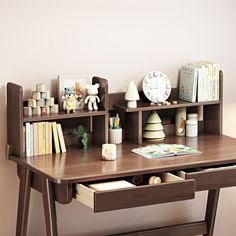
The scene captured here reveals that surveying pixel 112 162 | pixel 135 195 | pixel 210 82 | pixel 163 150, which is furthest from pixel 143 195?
pixel 210 82

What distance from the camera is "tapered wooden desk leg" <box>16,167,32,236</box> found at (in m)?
3.38

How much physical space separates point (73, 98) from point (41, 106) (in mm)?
157

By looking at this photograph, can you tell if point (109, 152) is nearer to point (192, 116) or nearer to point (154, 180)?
point (154, 180)

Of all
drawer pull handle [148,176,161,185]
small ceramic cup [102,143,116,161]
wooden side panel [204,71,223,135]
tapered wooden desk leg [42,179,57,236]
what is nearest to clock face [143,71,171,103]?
wooden side panel [204,71,223,135]

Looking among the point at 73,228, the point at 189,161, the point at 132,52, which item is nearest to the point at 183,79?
the point at 132,52

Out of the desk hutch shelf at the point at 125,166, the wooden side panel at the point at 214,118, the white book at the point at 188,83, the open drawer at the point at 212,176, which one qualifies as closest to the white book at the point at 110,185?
the desk hutch shelf at the point at 125,166

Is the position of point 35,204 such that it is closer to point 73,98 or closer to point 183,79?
point 73,98

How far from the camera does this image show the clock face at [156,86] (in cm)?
373

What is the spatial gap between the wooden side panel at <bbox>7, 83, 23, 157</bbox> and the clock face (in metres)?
0.68

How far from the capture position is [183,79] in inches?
152

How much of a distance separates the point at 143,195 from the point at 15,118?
0.71 metres

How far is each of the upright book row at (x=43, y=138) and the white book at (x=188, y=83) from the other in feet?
2.31

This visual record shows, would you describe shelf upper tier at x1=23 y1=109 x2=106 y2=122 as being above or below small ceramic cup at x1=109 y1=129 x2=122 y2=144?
above

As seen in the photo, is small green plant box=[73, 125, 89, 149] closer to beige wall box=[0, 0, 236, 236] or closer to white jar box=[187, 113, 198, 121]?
beige wall box=[0, 0, 236, 236]
